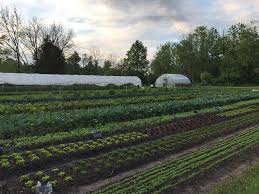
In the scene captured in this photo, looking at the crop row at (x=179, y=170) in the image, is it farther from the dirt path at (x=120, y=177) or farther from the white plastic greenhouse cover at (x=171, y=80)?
the white plastic greenhouse cover at (x=171, y=80)

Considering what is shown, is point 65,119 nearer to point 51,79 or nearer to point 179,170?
point 179,170

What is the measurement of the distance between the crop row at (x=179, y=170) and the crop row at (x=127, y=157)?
71cm

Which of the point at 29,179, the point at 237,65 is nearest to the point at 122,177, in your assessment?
the point at 29,179

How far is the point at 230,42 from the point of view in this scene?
84.8 metres

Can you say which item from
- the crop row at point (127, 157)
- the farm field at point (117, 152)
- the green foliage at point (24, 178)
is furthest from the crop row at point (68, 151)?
the green foliage at point (24, 178)

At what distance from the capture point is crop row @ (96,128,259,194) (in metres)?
8.05

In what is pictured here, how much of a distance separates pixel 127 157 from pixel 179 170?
178cm

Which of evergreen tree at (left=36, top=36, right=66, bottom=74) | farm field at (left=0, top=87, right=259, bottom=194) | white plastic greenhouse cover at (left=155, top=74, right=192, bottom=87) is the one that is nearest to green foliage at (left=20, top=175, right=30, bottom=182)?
farm field at (left=0, top=87, right=259, bottom=194)

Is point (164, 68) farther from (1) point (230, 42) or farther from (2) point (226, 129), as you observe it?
(2) point (226, 129)

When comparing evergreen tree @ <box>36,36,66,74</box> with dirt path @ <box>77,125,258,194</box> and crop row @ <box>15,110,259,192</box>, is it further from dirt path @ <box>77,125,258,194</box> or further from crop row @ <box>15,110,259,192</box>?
dirt path @ <box>77,125,258,194</box>

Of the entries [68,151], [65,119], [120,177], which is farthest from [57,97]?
[120,177]

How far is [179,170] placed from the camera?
9492 millimetres

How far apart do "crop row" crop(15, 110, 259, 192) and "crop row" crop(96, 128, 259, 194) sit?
705 mm

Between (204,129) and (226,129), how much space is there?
107cm
